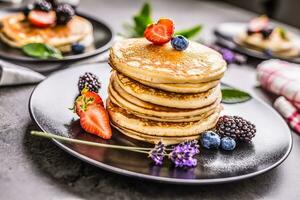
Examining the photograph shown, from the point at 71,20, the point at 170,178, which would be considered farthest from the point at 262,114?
the point at 71,20

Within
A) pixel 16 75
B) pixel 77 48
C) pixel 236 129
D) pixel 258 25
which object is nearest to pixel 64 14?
pixel 77 48

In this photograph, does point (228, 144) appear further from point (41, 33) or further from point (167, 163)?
point (41, 33)

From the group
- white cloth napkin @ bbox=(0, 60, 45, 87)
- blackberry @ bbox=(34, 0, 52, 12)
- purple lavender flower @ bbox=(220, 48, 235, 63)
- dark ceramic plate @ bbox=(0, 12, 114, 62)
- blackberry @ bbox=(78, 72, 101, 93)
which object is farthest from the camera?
purple lavender flower @ bbox=(220, 48, 235, 63)

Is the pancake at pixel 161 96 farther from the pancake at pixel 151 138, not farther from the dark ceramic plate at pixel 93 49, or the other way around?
the dark ceramic plate at pixel 93 49

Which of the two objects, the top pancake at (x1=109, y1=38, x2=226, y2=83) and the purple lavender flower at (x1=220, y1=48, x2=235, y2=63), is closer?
the top pancake at (x1=109, y1=38, x2=226, y2=83)

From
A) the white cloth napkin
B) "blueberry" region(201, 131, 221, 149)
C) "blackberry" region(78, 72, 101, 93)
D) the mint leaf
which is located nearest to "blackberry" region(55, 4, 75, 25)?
the mint leaf

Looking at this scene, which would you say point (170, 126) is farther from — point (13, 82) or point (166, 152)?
point (13, 82)

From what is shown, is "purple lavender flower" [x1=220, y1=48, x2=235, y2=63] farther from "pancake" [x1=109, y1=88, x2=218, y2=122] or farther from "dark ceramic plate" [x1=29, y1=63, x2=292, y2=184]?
"pancake" [x1=109, y1=88, x2=218, y2=122]
